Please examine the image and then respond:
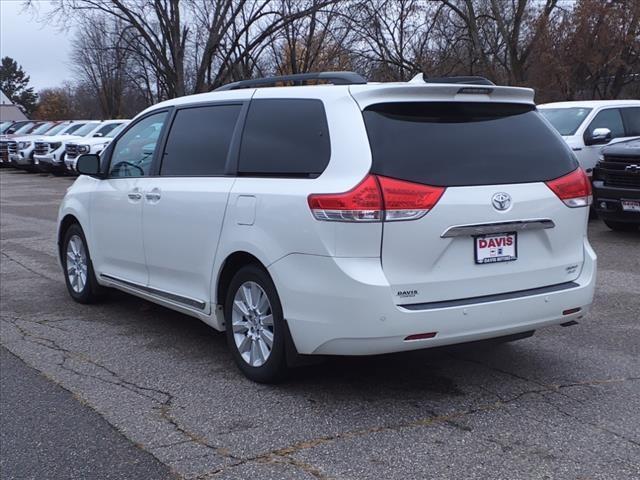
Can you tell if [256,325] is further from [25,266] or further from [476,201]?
[25,266]

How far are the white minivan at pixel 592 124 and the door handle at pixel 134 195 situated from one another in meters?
8.28

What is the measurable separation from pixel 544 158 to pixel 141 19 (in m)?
33.0

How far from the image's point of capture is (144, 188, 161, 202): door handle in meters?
5.88

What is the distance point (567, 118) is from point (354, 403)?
9822 millimetres

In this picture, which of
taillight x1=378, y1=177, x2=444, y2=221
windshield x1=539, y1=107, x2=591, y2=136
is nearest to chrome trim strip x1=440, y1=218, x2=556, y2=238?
taillight x1=378, y1=177, x2=444, y2=221

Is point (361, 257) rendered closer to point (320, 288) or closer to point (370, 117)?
point (320, 288)

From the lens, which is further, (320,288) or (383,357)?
(383,357)

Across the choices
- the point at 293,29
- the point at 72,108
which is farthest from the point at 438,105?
the point at 72,108

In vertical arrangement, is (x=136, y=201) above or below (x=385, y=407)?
above

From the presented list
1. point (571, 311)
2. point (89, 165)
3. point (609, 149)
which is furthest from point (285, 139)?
point (609, 149)

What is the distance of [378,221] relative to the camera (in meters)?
4.23

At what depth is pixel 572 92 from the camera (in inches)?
1142

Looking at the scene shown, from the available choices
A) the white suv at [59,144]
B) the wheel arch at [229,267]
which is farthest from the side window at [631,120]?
the white suv at [59,144]

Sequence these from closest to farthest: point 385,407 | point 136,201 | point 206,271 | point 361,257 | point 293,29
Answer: point 361,257
point 385,407
point 206,271
point 136,201
point 293,29
